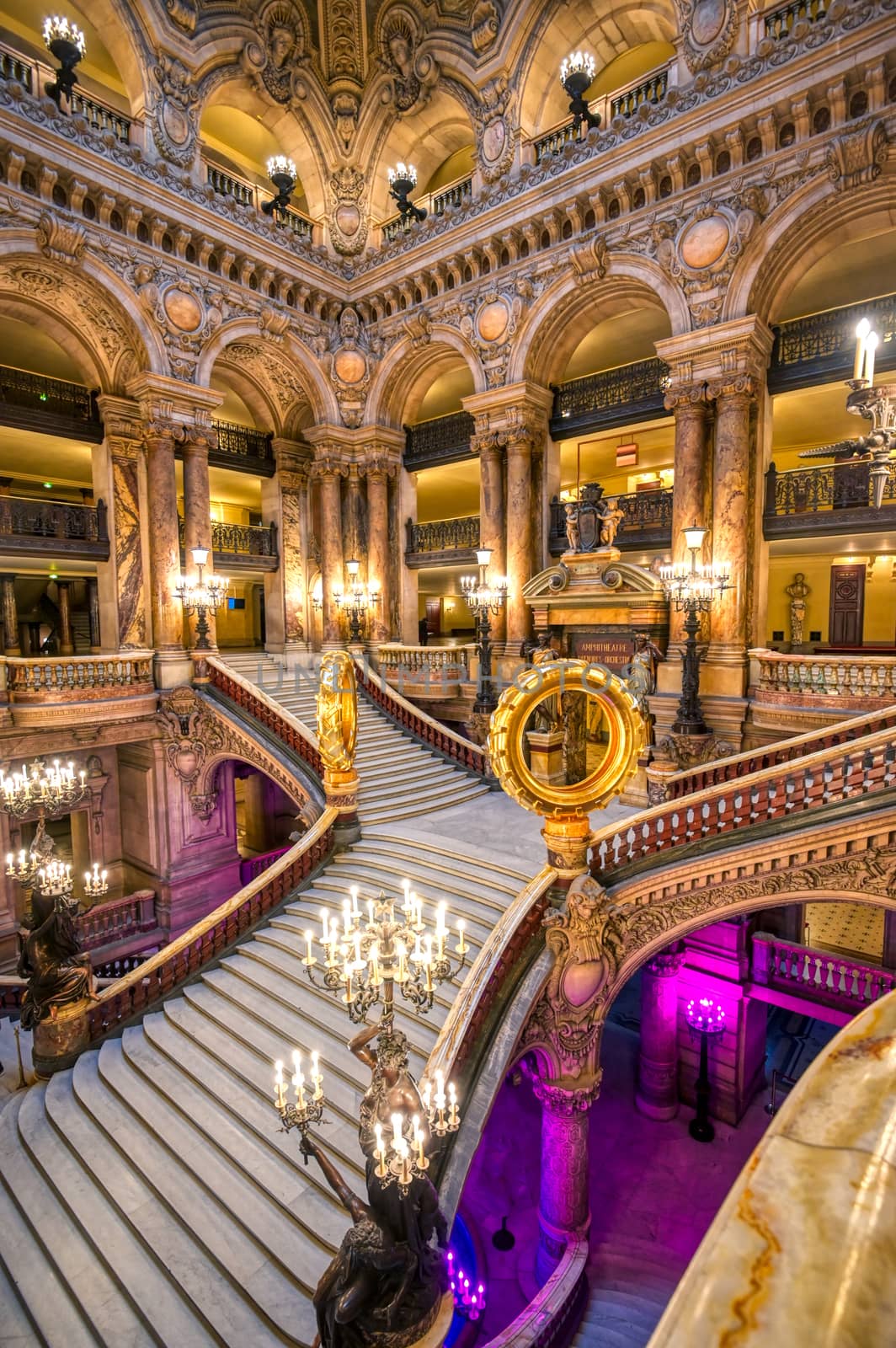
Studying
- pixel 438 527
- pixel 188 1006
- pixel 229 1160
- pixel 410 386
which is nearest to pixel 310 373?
pixel 410 386

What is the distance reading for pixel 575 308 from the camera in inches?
547

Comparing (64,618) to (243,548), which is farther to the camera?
(64,618)

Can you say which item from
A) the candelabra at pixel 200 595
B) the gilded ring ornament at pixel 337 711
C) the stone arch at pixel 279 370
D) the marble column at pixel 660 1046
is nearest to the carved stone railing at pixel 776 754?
the marble column at pixel 660 1046

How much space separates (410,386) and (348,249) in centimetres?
389

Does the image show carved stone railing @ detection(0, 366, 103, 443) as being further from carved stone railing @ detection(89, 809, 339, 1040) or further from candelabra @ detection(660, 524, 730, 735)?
candelabra @ detection(660, 524, 730, 735)

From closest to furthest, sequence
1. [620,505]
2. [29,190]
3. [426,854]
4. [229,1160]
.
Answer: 1. [229,1160]
2. [426,854]
3. [29,190]
4. [620,505]

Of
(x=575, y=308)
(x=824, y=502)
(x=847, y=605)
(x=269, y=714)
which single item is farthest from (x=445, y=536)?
(x=847, y=605)

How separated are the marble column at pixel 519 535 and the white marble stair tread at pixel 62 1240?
37.0 ft

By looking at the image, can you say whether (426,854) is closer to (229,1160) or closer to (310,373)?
(229,1160)

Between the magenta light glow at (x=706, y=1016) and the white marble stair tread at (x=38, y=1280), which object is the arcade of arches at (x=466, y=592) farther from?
the magenta light glow at (x=706, y=1016)

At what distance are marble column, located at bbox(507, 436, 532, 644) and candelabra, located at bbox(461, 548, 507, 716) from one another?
51 centimetres

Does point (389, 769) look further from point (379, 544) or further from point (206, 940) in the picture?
point (379, 544)

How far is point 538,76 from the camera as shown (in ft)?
45.5

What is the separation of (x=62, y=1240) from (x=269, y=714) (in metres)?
8.15
